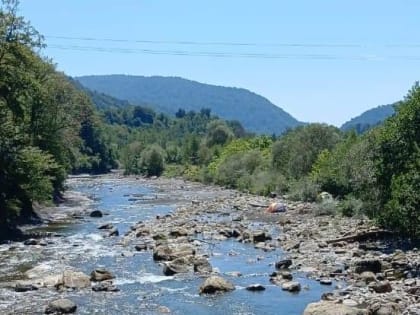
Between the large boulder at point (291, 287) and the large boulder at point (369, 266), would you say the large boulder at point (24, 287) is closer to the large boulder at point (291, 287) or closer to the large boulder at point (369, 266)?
the large boulder at point (291, 287)

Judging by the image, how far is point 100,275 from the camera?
108 ft

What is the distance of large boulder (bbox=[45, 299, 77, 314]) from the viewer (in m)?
26.3

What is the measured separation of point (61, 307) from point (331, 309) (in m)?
10.9

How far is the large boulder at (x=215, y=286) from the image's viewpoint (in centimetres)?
3019

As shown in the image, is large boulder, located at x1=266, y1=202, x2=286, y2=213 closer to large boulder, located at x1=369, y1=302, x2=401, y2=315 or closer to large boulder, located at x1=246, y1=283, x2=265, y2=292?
large boulder, located at x1=246, y1=283, x2=265, y2=292

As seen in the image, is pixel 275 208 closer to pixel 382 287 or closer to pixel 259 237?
pixel 259 237

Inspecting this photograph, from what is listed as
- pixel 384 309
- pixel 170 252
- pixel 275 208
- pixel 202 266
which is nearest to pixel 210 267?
pixel 202 266

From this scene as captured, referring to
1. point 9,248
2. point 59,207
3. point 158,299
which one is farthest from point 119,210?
point 158,299

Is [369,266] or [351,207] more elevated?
[351,207]

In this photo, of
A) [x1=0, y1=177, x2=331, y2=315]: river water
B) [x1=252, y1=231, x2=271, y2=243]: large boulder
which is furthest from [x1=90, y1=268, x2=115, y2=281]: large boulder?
[x1=252, y1=231, x2=271, y2=243]: large boulder

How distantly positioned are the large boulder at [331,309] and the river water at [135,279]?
161 centimetres

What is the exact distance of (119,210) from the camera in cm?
7138

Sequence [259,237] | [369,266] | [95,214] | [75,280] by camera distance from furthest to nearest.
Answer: [95,214] → [259,237] → [369,266] → [75,280]

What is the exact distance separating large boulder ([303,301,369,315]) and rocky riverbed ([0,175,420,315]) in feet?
0.15
